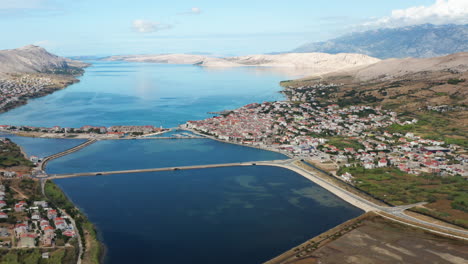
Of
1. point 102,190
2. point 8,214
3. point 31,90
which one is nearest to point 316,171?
point 102,190

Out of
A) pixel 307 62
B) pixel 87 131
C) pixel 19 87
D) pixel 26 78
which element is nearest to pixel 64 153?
pixel 87 131

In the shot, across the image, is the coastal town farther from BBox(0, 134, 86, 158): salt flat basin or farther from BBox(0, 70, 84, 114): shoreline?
BBox(0, 70, 84, 114): shoreline

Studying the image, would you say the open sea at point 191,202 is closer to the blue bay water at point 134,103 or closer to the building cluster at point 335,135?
the building cluster at point 335,135

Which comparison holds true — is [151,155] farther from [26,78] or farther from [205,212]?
[26,78]

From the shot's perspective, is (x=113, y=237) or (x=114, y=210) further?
(x=114, y=210)

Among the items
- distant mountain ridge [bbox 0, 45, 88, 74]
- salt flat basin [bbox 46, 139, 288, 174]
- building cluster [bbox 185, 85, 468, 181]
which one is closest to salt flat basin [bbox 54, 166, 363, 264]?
salt flat basin [bbox 46, 139, 288, 174]

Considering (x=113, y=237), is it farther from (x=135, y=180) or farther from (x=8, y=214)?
(x=135, y=180)
